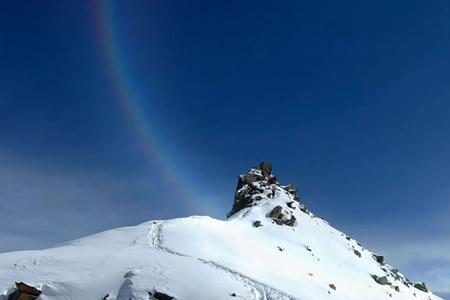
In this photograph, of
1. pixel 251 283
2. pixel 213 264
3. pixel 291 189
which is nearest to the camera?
pixel 251 283

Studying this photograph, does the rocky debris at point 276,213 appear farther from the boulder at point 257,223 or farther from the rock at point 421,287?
the rock at point 421,287

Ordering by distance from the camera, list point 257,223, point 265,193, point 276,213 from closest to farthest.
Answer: point 257,223, point 276,213, point 265,193

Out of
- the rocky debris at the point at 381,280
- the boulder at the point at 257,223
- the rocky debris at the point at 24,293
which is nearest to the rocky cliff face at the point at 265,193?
the boulder at the point at 257,223

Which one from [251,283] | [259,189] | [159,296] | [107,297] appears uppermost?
[259,189]

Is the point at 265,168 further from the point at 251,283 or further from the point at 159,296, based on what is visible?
the point at 159,296

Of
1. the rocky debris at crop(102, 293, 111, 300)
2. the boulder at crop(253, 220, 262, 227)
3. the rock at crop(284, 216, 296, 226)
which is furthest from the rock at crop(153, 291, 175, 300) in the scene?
the rock at crop(284, 216, 296, 226)

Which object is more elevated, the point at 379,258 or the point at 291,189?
the point at 291,189

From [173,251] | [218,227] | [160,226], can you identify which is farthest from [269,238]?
[173,251]

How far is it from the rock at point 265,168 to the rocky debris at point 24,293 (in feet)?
249

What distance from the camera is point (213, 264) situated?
4422cm

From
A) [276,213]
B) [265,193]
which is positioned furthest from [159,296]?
[265,193]

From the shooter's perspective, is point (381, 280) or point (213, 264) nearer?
point (213, 264)

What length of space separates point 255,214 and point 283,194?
16.4 meters

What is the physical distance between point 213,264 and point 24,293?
1777 centimetres
